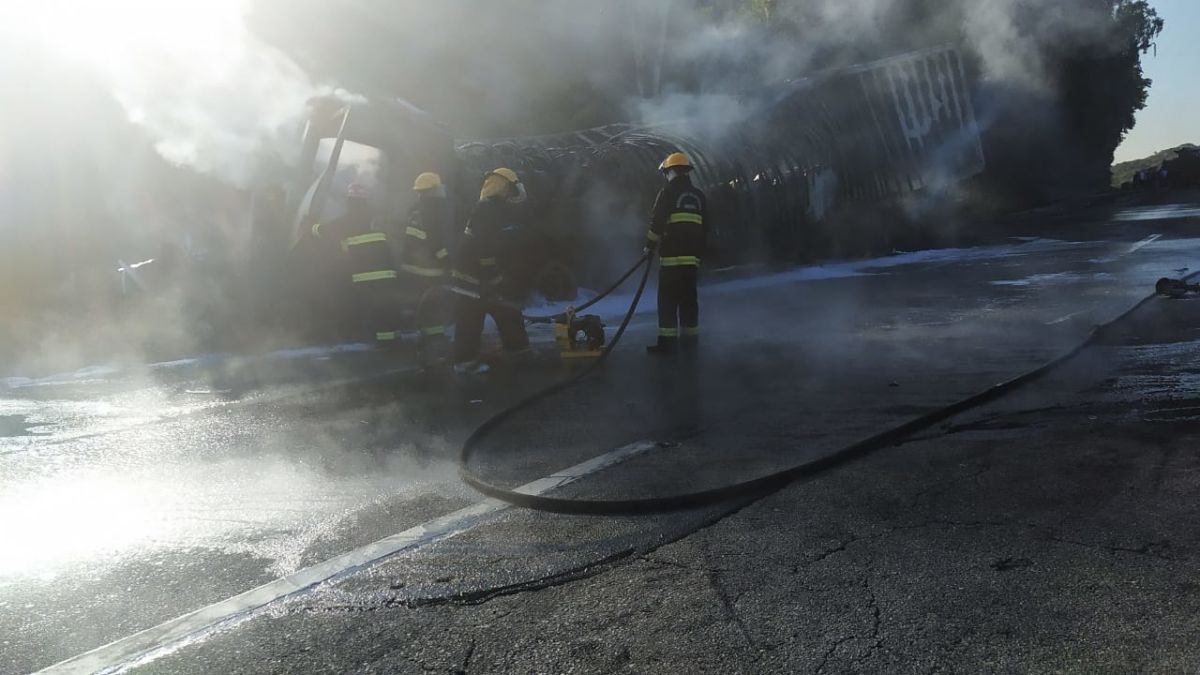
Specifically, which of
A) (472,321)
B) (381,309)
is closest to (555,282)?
(381,309)

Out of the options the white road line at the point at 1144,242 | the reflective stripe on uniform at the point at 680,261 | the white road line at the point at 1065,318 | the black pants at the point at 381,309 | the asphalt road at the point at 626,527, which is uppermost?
the reflective stripe on uniform at the point at 680,261

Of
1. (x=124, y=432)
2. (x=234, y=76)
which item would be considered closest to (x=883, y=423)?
(x=124, y=432)

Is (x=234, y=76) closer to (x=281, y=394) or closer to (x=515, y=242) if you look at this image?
(x=515, y=242)

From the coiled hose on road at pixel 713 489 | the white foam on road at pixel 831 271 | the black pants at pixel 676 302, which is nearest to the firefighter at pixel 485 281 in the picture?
the black pants at pixel 676 302

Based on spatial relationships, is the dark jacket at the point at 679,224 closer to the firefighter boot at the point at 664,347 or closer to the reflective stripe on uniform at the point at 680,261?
the reflective stripe on uniform at the point at 680,261

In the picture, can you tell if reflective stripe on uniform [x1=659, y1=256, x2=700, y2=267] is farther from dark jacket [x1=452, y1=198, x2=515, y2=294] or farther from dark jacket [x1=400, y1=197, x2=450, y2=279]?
dark jacket [x1=400, y1=197, x2=450, y2=279]

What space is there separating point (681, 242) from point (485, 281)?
6.59 feet

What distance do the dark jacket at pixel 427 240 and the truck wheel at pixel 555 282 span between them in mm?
5225

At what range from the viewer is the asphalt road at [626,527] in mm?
3264

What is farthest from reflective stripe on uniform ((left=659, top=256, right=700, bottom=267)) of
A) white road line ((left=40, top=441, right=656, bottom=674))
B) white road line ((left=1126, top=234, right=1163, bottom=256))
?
white road line ((left=1126, top=234, right=1163, bottom=256))

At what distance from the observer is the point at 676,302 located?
10406 mm

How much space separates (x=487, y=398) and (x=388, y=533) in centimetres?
378

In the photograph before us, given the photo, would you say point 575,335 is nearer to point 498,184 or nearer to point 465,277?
point 465,277

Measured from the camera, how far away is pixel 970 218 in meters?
32.9
